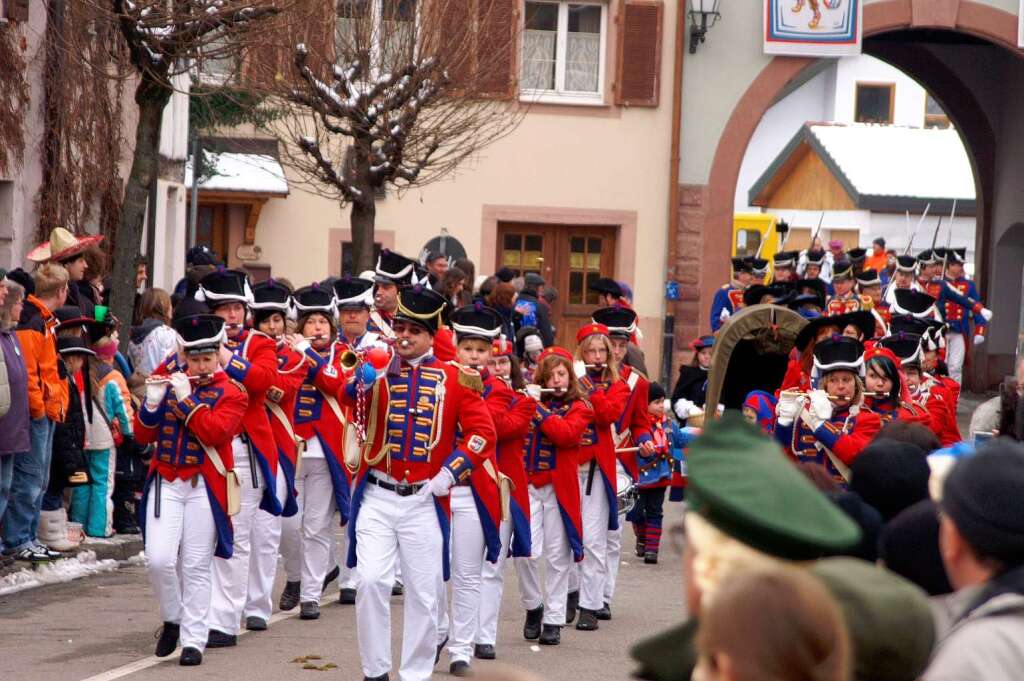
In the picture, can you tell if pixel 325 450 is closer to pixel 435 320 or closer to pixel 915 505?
pixel 435 320

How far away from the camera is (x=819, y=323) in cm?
1147

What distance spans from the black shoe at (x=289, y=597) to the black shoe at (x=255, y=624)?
29.0 inches

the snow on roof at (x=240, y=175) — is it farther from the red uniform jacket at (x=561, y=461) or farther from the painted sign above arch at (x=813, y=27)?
the red uniform jacket at (x=561, y=461)

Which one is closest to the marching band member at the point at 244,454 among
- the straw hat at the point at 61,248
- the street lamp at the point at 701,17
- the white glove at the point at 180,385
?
the white glove at the point at 180,385

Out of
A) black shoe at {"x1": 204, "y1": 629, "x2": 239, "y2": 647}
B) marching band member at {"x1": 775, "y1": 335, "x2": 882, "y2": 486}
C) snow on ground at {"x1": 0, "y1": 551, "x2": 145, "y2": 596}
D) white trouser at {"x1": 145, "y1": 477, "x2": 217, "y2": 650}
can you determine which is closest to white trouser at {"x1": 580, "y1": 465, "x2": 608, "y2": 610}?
marching band member at {"x1": 775, "y1": 335, "x2": 882, "y2": 486}

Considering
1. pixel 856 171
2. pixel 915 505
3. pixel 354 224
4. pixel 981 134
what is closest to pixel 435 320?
pixel 915 505

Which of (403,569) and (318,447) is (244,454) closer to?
(318,447)

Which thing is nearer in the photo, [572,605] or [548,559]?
[548,559]

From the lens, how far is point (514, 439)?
10.0 m

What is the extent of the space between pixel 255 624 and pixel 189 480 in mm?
1488

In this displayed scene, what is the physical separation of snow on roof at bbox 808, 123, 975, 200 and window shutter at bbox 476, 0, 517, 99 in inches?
846

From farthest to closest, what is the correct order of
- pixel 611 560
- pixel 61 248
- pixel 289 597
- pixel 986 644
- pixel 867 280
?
pixel 867 280, pixel 61 248, pixel 289 597, pixel 611 560, pixel 986 644

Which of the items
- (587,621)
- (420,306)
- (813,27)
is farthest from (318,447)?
(813,27)

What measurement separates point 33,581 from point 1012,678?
9045 millimetres
